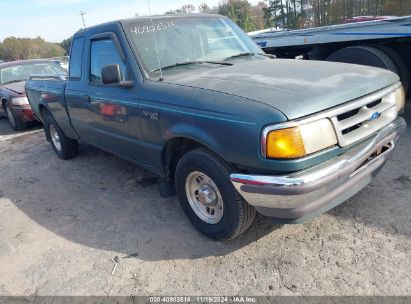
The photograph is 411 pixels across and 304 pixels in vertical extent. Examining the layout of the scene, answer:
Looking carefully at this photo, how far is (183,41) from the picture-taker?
364cm

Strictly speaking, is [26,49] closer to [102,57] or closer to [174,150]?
[102,57]

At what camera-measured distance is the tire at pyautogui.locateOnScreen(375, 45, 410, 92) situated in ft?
16.1

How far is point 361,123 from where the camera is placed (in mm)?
2691

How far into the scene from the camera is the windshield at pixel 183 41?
136 inches

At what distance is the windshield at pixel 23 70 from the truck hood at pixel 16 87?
0.90ft

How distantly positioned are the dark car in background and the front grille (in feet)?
24.4

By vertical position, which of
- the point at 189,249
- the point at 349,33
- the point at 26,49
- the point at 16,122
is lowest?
the point at 189,249

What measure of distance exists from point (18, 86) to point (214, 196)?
775 cm

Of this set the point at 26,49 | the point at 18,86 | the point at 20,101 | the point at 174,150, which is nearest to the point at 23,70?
the point at 18,86

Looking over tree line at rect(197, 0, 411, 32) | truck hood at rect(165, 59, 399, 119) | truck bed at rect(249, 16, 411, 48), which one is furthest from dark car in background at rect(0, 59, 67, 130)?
tree line at rect(197, 0, 411, 32)

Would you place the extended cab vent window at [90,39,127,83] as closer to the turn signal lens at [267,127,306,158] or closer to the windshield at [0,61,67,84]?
the turn signal lens at [267,127,306,158]

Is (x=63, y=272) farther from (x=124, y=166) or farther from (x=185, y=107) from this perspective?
(x=124, y=166)

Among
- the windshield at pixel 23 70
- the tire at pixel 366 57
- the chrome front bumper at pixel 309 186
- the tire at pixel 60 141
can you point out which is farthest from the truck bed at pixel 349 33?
the windshield at pixel 23 70

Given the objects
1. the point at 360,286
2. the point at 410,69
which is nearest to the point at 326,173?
the point at 360,286
